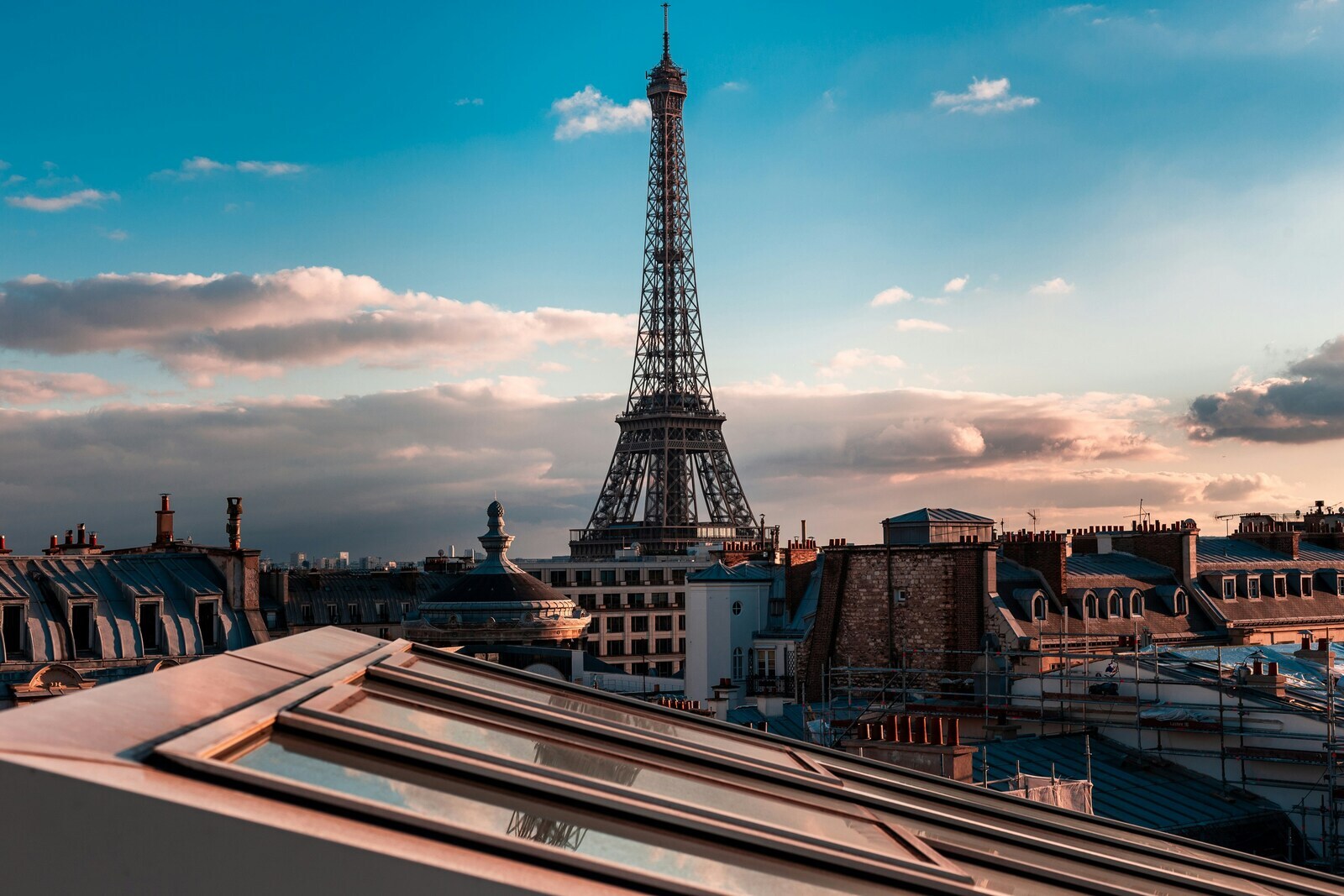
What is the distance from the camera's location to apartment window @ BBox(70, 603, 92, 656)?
120 ft

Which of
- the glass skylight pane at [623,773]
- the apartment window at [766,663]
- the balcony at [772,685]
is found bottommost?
the balcony at [772,685]

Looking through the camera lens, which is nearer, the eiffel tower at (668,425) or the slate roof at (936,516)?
the slate roof at (936,516)

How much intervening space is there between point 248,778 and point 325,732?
801 millimetres

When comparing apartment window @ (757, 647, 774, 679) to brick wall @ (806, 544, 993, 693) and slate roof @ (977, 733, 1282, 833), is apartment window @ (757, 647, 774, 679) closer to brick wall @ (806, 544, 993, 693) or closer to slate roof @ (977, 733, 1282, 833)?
brick wall @ (806, 544, 993, 693)

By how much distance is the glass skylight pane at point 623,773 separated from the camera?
15.6ft

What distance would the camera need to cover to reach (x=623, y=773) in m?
5.13

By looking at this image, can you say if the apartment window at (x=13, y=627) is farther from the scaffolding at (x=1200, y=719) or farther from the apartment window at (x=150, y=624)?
the scaffolding at (x=1200, y=719)

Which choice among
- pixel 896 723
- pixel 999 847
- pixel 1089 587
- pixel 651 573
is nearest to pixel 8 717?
pixel 999 847

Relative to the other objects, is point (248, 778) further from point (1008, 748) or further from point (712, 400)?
point (712, 400)

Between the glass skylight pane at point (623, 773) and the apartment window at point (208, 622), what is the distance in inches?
1462

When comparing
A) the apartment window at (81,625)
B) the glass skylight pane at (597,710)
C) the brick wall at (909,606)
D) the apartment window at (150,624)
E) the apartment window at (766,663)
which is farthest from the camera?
the apartment window at (766,663)

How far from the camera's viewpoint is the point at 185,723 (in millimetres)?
3701

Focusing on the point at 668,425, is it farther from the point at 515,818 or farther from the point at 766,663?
the point at 515,818

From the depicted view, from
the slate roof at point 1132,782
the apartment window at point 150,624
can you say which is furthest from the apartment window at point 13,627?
the slate roof at point 1132,782
